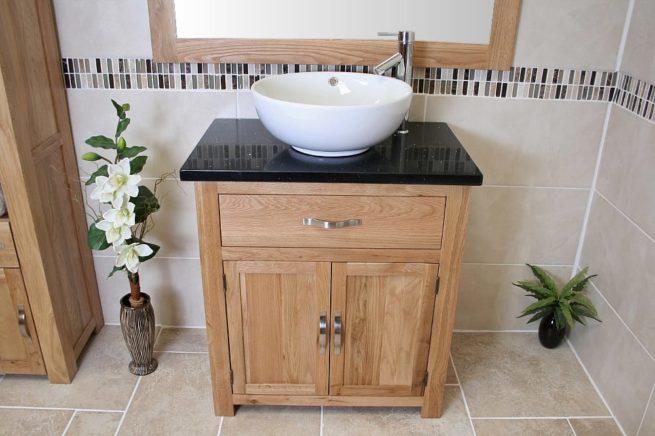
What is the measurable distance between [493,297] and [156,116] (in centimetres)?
142

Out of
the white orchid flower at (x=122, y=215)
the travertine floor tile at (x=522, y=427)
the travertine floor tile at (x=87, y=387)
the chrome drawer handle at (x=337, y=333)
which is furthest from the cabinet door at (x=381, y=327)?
the travertine floor tile at (x=87, y=387)

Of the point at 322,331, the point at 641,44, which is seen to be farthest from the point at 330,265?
the point at 641,44

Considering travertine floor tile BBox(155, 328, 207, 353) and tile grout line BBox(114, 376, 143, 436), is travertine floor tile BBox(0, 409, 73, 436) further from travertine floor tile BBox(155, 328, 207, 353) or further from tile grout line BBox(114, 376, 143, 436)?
travertine floor tile BBox(155, 328, 207, 353)

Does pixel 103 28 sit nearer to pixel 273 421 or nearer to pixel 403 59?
pixel 403 59

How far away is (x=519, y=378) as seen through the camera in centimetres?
205

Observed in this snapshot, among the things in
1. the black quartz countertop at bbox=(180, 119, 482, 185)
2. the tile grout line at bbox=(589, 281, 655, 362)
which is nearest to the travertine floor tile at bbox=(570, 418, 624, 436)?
the tile grout line at bbox=(589, 281, 655, 362)

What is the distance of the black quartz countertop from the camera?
4.84ft

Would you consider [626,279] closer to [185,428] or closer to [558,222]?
[558,222]

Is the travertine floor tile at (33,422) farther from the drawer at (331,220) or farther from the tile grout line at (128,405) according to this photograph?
the drawer at (331,220)

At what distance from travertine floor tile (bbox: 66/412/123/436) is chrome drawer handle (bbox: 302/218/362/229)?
929mm

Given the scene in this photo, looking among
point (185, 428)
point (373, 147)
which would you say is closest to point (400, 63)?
point (373, 147)

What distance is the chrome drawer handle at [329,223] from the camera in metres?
1.54

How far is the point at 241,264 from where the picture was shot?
1614 mm

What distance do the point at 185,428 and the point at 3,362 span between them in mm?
675
